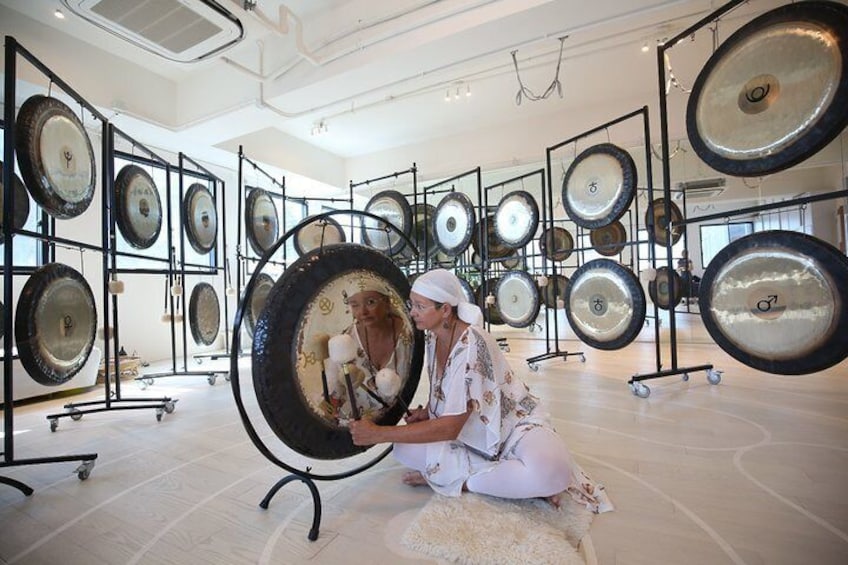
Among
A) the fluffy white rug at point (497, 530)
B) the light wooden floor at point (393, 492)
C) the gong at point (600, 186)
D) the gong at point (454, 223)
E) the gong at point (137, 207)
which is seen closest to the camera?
the fluffy white rug at point (497, 530)

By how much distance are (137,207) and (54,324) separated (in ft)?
5.00

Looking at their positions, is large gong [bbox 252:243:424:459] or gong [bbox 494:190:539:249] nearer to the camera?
large gong [bbox 252:243:424:459]

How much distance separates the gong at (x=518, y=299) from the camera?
16.4 feet

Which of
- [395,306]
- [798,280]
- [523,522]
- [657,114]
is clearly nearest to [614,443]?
[523,522]

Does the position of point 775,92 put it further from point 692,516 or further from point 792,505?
point 692,516

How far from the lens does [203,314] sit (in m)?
4.71

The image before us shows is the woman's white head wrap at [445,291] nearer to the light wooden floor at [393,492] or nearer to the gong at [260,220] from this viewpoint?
the light wooden floor at [393,492]

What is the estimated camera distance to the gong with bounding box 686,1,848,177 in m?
1.91

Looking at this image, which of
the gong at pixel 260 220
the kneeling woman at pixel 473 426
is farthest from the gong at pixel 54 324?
the gong at pixel 260 220

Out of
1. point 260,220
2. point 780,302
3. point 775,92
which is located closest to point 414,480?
point 780,302

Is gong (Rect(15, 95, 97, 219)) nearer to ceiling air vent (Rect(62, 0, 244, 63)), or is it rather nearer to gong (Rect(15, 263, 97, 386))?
gong (Rect(15, 263, 97, 386))

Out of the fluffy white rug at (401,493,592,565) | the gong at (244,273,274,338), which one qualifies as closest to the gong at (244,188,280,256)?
the gong at (244,273,274,338)

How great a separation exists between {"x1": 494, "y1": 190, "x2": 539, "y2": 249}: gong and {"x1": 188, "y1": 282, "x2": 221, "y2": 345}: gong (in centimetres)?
383

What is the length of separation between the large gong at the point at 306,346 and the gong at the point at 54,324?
1679 millimetres
